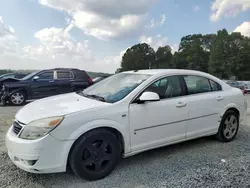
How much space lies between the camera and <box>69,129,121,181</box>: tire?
2895mm

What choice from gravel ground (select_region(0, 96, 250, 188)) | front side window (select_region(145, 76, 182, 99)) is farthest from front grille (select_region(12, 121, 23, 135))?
front side window (select_region(145, 76, 182, 99))

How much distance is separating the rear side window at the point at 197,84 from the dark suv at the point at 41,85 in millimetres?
6996

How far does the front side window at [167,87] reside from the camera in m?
3.69

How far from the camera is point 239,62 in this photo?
158 feet

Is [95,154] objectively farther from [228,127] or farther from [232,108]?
[232,108]

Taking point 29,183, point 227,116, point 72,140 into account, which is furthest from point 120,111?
point 227,116

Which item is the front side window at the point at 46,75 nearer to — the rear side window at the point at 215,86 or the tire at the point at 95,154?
the rear side window at the point at 215,86

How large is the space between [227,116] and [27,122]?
366 centimetres

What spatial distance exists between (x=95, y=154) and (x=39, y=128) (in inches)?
31.0

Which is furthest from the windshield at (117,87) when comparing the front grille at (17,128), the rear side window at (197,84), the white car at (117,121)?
the front grille at (17,128)

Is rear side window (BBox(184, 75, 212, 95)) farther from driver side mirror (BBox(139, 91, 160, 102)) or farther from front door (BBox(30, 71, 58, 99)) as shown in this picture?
front door (BBox(30, 71, 58, 99))

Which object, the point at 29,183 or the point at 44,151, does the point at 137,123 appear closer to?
the point at 44,151

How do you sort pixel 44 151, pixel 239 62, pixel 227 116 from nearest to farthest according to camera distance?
pixel 44 151 < pixel 227 116 < pixel 239 62

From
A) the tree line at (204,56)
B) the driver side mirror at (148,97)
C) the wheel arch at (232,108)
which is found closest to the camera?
the driver side mirror at (148,97)
